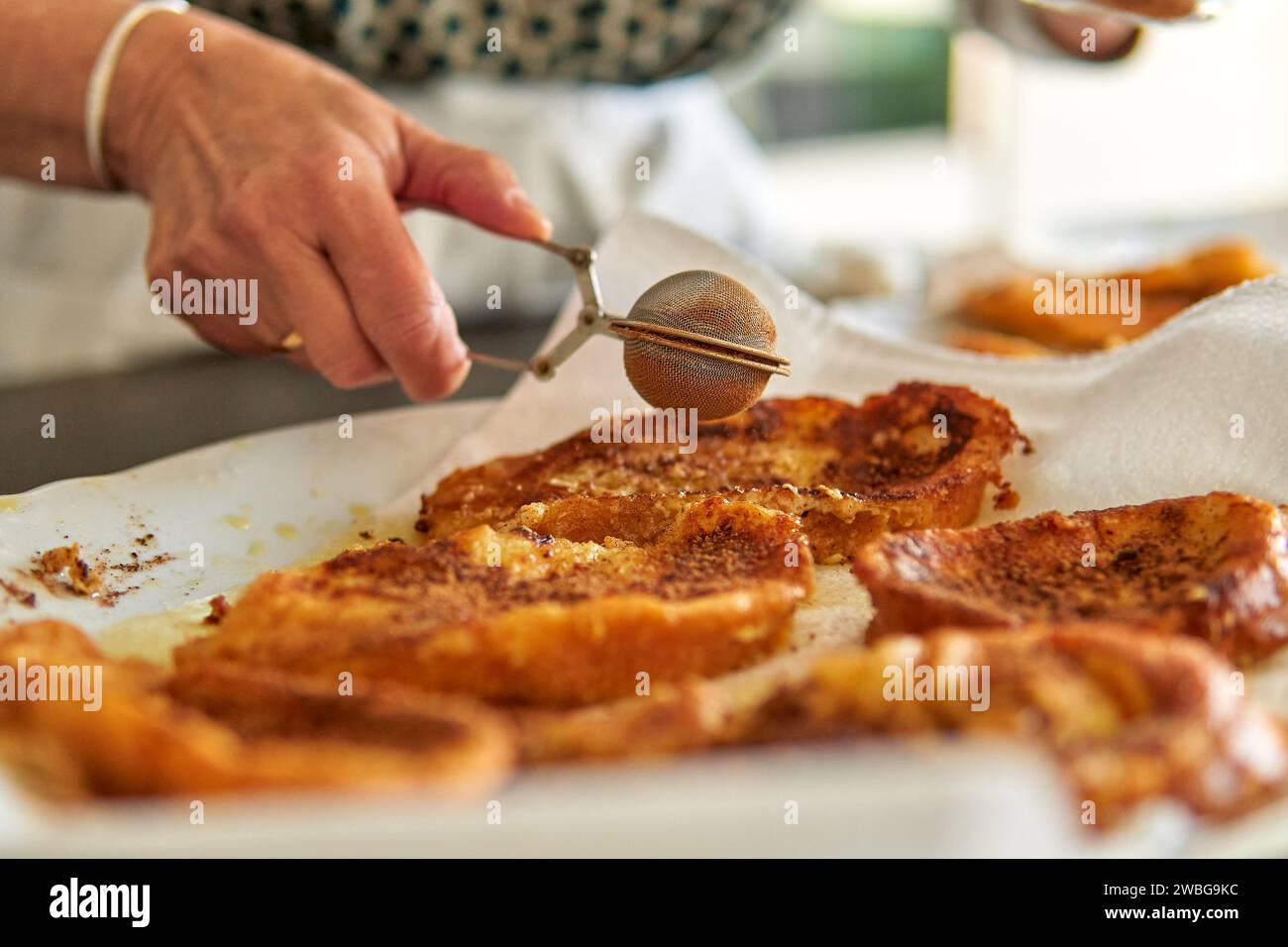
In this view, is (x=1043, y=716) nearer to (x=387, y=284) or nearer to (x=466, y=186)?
(x=387, y=284)

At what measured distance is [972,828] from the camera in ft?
2.78

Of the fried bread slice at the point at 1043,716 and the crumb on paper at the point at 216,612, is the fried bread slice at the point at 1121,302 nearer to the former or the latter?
the fried bread slice at the point at 1043,716

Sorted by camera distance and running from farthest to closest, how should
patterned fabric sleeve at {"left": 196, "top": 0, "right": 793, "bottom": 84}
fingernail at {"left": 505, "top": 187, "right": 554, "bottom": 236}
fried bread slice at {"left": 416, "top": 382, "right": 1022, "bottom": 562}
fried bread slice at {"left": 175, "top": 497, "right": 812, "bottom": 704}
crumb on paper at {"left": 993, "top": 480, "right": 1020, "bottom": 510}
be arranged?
patterned fabric sleeve at {"left": 196, "top": 0, "right": 793, "bottom": 84}
fingernail at {"left": 505, "top": 187, "right": 554, "bottom": 236}
crumb on paper at {"left": 993, "top": 480, "right": 1020, "bottom": 510}
fried bread slice at {"left": 416, "top": 382, "right": 1022, "bottom": 562}
fried bread slice at {"left": 175, "top": 497, "right": 812, "bottom": 704}

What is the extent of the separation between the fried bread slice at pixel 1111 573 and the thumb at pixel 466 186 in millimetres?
973

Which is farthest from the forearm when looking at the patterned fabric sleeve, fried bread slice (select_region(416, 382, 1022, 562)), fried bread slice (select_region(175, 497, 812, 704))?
fried bread slice (select_region(175, 497, 812, 704))

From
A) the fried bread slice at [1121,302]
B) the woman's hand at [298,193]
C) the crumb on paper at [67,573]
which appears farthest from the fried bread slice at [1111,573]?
the fried bread slice at [1121,302]

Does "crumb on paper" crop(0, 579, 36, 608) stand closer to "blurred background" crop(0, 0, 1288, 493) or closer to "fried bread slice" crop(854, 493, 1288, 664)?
"blurred background" crop(0, 0, 1288, 493)

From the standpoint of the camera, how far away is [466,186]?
2174mm

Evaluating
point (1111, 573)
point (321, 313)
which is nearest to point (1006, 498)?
point (1111, 573)

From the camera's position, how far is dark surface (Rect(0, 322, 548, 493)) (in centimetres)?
226

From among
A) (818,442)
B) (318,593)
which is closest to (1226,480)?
(818,442)

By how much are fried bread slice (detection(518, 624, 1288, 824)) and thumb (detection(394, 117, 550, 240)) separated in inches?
48.6

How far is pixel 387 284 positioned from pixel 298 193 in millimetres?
218
